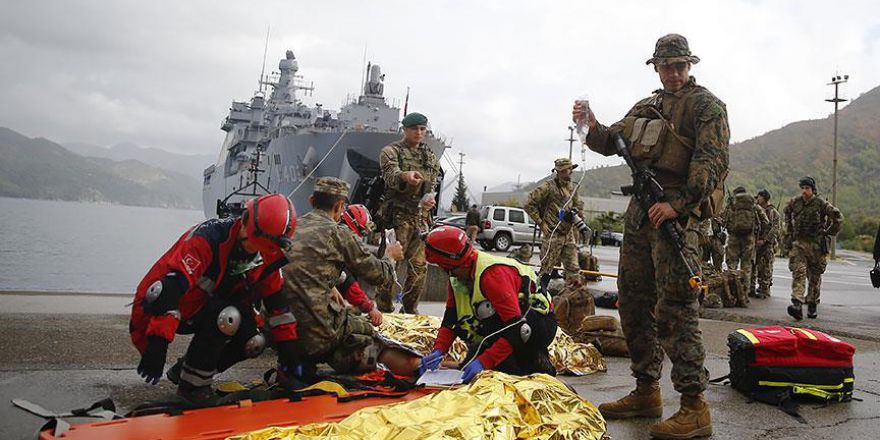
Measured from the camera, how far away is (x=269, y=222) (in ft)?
10.0

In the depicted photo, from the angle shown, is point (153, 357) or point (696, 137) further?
point (696, 137)

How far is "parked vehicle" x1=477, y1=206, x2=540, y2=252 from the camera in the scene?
25.5 m

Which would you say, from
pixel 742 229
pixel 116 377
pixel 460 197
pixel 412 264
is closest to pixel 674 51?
pixel 412 264

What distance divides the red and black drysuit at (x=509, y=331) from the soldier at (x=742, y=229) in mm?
8268

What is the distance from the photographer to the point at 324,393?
3.18 m

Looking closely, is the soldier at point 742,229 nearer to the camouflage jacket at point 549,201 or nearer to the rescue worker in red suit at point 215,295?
the camouflage jacket at point 549,201

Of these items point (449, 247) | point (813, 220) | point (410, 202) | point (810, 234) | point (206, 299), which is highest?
point (813, 220)

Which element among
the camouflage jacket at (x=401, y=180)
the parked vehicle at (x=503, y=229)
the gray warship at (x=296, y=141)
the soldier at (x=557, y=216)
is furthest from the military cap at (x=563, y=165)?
the parked vehicle at (x=503, y=229)

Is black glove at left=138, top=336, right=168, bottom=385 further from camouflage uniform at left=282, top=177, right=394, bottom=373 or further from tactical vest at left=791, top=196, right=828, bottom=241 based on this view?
tactical vest at left=791, top=196, right=828, bottom=241

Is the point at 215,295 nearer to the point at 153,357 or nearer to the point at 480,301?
the point at 153,357

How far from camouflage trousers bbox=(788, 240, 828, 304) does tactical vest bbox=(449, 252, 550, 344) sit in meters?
6.59

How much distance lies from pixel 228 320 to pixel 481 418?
1.58 meters

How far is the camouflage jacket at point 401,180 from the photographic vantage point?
6250 millimetres

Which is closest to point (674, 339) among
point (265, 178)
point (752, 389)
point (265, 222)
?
point (752, 389)
